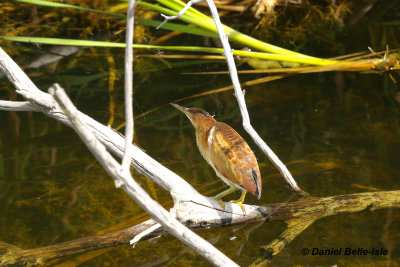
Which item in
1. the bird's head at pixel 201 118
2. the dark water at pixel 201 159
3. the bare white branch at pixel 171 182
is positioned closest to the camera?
the bare white branch at pixel 171 182

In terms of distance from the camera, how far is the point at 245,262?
256cm

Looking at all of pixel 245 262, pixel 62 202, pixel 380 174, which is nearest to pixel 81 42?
pixel 62 202

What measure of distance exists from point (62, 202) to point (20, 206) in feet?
0.81

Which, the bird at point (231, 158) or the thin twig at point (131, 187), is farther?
the bird at point (231, 158)

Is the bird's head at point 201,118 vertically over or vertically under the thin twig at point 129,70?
under

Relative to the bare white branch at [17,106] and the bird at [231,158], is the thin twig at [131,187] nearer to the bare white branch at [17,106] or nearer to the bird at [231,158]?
the bird at [231,158]

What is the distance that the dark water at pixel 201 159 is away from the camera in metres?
2.68

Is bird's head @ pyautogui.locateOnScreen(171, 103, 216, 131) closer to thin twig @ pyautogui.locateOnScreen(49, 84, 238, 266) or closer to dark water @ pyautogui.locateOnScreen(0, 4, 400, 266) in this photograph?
dark water @ pyautogui.locateOnScreen(0, 4, 400, 266)

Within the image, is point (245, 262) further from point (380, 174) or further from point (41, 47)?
point (41, 47)

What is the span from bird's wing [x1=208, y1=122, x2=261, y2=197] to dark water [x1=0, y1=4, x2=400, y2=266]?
370mm

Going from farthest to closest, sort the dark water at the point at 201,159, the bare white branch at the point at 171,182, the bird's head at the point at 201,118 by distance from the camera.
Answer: the bird's head at the point at 201,118
the dark water at the point at 201,159
the bare white branch at the point at 171,182

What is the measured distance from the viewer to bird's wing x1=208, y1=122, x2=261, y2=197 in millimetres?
2516

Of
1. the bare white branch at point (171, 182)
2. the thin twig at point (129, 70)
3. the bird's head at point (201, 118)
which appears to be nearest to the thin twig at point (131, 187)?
the thin twig at point (129, 70)

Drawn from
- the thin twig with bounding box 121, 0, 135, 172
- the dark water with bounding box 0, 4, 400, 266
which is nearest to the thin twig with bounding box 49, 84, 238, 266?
the thin twig with bounding box 121, 0, 135, 172
